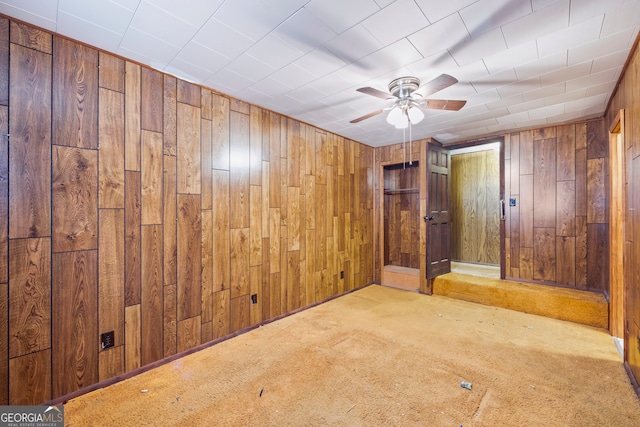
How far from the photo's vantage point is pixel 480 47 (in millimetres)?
1882

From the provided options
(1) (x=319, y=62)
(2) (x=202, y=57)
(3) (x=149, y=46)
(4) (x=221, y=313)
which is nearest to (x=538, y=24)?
(1) (x=319, y=62)

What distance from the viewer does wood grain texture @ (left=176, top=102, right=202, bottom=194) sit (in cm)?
240

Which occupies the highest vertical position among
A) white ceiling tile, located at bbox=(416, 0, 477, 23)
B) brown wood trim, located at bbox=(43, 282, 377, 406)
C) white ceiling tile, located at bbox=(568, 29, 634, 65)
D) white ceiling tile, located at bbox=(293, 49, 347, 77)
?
white ceiling tile, located at bbox=(293, 49, 347, 77)

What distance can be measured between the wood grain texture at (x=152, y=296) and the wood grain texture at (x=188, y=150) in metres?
0.45

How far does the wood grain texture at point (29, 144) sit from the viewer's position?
1.68 meters

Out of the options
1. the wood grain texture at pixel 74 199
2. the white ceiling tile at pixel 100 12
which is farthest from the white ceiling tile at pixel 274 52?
the wood grain texture at pixel 74 199

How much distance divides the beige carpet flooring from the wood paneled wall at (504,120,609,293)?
0.83 meters

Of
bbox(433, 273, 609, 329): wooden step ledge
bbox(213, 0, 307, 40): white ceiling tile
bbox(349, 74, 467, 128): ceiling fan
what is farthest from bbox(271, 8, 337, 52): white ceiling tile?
bbox(433, 273, 609, 329): wooden step ledge

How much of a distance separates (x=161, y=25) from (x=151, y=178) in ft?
3.63

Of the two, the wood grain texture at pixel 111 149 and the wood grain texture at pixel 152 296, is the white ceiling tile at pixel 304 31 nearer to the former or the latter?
the wood grain texture at pixel 111 149

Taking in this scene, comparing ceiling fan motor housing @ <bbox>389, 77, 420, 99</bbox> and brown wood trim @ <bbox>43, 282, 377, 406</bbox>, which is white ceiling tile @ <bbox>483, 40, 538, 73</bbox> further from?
brown wood trim @ <bbox>43, 282, 377, 406</bbox>

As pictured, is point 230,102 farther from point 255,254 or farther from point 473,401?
point 473,401

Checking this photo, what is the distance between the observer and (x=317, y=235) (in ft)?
12.3

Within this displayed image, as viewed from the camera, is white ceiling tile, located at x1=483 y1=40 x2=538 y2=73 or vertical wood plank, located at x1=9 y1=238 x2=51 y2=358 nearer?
vertical wood plank, located at x1=9 y1=238 x2=51 y2=358
